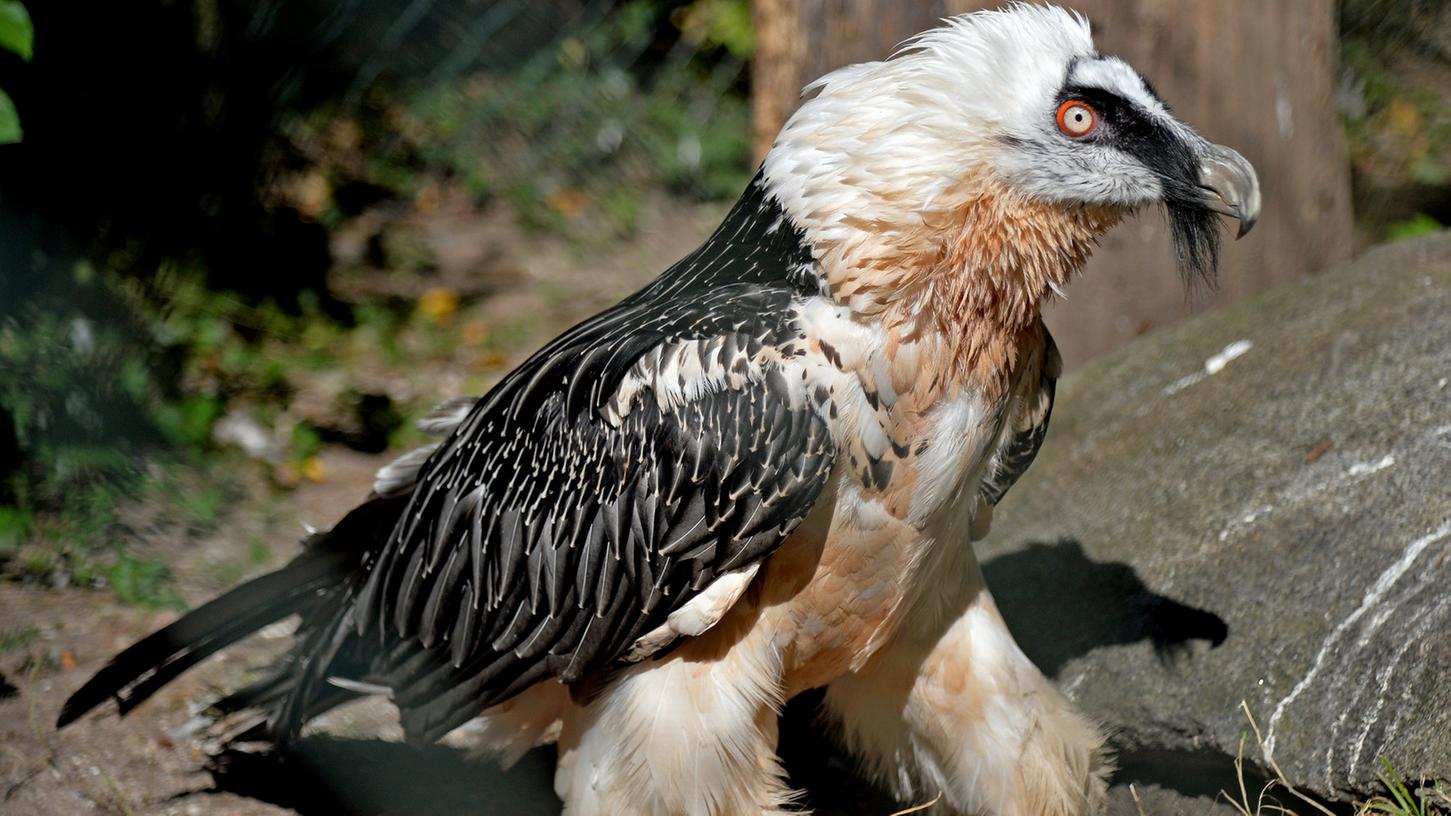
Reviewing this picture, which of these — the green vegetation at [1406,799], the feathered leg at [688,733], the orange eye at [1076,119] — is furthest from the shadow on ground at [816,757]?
the orange eye at [1076,119]

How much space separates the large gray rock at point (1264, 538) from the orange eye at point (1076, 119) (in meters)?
1.35

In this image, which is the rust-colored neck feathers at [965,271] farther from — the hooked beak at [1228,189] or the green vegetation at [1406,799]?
the green vegetation at [1406,799]

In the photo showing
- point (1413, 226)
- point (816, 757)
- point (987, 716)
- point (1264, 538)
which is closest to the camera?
point (987, 716)

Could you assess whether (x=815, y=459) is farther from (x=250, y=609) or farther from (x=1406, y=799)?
(x=250, y=609)

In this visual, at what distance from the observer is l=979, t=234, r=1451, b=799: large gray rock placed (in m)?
3.27

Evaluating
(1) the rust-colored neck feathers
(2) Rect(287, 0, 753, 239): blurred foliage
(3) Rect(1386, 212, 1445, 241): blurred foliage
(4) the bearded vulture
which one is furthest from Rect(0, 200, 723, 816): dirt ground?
(3) Rect(1386, 212, 1445, 241): blurred foliage

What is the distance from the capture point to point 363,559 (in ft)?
12.4

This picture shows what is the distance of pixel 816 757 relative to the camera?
Result: 13.6 feet

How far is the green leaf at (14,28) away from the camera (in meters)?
3.89

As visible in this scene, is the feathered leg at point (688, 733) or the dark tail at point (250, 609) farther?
the dark tail at point (250, 609)

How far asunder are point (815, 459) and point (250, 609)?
1.72 metres

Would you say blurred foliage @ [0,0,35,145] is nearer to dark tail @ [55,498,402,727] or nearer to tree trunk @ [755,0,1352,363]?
dark tail @ [55,498,402,727]

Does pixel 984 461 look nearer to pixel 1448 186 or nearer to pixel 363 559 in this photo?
pixel 363 559

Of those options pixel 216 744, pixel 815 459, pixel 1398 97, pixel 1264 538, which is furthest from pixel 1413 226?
pixel 216 744
